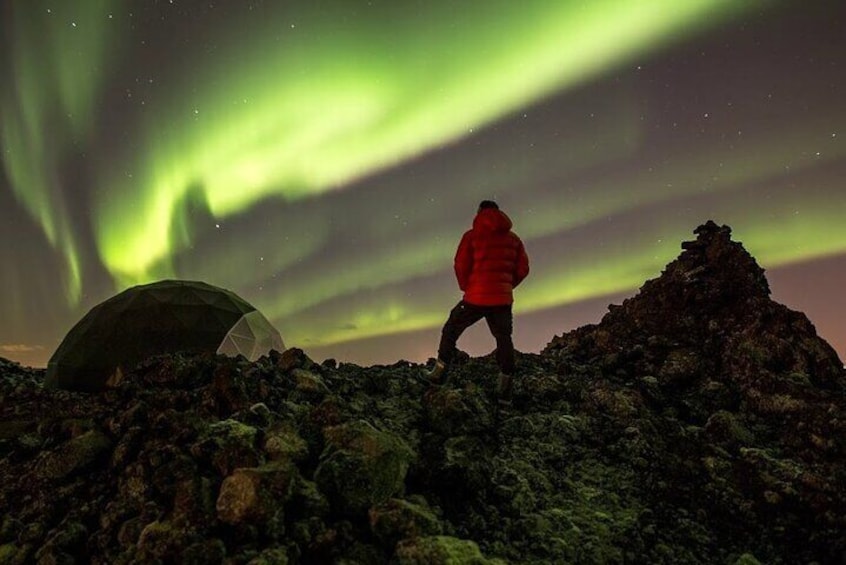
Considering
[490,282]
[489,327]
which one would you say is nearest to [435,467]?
[489,327]

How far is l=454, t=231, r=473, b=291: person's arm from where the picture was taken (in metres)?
9.03

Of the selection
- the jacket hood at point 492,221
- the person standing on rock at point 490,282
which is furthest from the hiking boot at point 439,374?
the jacket hood at point 492,221

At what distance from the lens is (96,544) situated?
185 inches

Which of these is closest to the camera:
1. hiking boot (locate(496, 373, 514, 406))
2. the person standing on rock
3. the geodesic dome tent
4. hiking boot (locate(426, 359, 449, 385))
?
hiking boot (locate(496, 373, 514, 406))

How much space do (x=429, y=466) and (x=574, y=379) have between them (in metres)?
4.46

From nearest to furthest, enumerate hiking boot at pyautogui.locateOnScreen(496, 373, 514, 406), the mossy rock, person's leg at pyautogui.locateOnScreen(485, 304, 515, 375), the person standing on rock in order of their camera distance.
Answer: the mossy rock < hiking boot at pyautogui.locateOnScreen(496, 373, 514, 406) < person's leg at pyautogui.locateOnScreen(485, 304, 515, 375) < the person standing on rock

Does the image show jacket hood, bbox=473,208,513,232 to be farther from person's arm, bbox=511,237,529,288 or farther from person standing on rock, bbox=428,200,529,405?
person's arm, bbox=511,237,529,288

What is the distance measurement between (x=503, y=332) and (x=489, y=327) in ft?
1.08

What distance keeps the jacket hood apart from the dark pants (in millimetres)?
1404

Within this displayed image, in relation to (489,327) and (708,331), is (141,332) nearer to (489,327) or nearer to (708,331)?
(489,327)

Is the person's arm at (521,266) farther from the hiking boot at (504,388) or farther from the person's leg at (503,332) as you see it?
the hiking boot at (504,388)

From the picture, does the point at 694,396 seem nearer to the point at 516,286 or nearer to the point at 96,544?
the point at 516,286

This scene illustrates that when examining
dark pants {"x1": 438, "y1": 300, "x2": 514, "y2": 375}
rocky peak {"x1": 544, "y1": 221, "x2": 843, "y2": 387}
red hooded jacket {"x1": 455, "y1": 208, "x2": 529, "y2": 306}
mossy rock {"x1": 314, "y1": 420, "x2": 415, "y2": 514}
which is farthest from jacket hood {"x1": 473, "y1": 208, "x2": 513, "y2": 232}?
mossy rock {"x1": 314, "y1": 420, "x2": 415, "y2": 514}

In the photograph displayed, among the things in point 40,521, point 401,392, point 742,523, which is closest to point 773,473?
point 742,523
